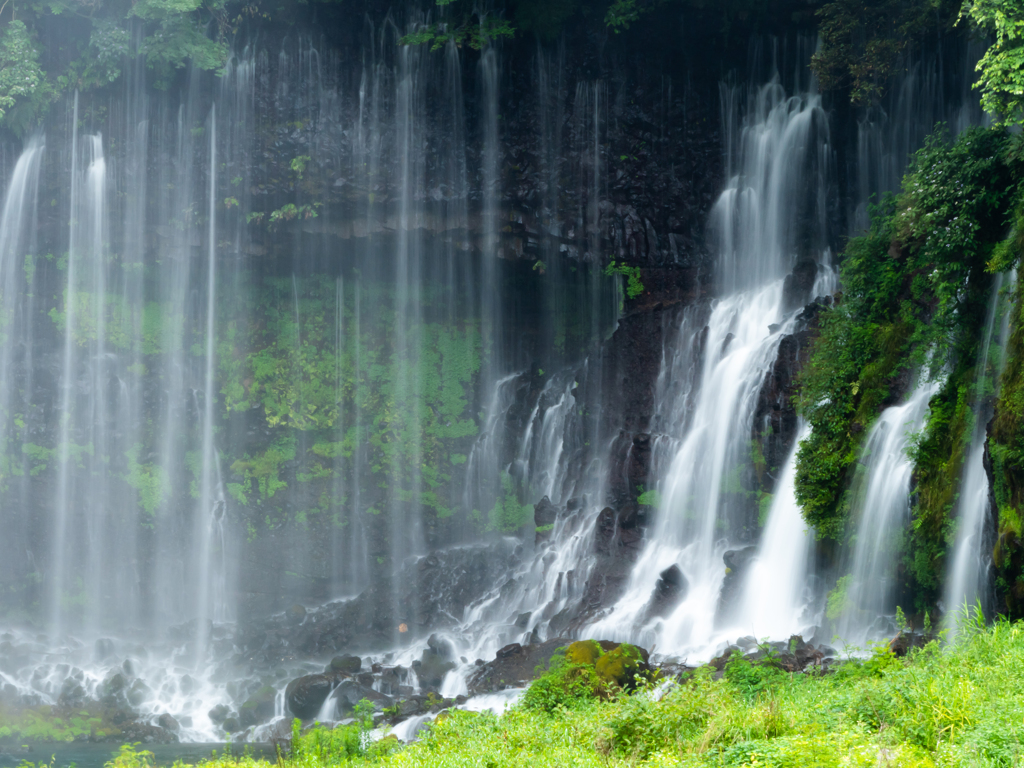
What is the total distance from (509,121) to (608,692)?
13.9m

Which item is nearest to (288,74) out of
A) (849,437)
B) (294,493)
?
(294,493)

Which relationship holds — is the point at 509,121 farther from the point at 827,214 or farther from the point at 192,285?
the point at 192,285

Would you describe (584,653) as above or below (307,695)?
above

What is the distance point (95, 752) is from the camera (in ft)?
49.4

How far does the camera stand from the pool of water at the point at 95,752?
1396cm

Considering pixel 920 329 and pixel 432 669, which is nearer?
pixel 920 329

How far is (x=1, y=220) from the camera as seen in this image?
67.6ft

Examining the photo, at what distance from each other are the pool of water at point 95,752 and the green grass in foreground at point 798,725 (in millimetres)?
6051

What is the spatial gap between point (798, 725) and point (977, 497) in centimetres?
480

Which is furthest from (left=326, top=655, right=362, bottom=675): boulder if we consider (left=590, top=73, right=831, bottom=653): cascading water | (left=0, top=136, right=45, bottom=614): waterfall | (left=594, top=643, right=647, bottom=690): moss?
(left=0, top=136, right=45, bottom=614): waterfall

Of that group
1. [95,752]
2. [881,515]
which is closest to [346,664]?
[95,752]

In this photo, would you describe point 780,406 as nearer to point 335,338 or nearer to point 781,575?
point 781,575

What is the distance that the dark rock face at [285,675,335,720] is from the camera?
50.5 feet

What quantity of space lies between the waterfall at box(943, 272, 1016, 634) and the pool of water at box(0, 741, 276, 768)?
10152mm
